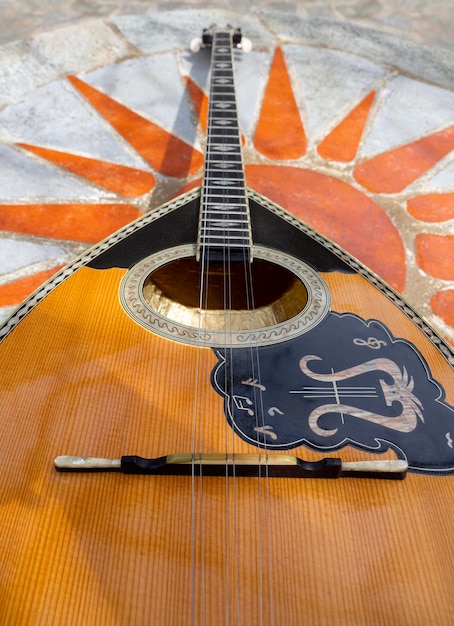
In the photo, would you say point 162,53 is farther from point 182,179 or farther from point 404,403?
point 404,403

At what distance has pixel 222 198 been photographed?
→ 2.34m

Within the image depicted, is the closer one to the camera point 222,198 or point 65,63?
point 222,198

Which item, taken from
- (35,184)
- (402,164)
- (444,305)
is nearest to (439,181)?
(402,164)

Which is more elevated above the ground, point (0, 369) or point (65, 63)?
point (65, 63)

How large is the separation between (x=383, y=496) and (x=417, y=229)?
211 centimetres

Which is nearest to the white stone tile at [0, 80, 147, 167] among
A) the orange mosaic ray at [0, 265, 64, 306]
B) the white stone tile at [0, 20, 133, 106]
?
the white stone tile at [0, 20, 133, 106]

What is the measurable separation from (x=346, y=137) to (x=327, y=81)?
78 centimetres

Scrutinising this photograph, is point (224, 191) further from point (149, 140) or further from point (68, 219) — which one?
point (149, 140)

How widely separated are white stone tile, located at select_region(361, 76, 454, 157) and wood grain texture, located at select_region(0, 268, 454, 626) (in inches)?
98.9

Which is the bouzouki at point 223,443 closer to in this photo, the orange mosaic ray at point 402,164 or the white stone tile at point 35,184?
the white stone tile at point 35,184

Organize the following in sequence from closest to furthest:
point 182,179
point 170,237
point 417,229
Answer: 1. point 170,237
2. point 417,229
3. point 182,179

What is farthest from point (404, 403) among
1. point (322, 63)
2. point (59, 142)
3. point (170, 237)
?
point (322, 63)

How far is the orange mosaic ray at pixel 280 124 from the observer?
3.67m

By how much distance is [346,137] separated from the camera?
3762 millimetres
